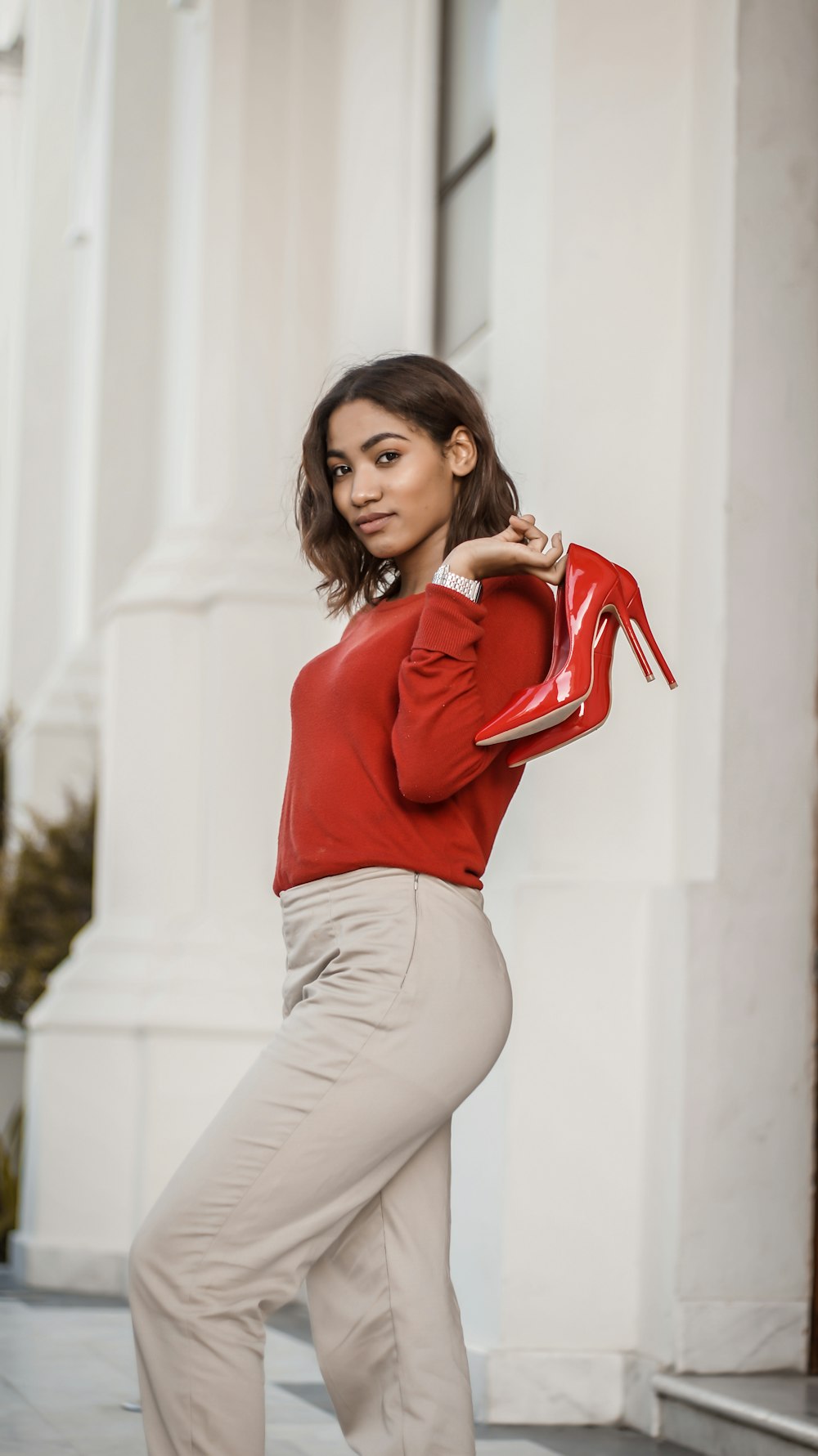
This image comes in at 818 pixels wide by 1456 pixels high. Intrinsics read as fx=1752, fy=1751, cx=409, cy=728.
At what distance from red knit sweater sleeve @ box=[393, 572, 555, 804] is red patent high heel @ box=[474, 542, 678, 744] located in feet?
0.12

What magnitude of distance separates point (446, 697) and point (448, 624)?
0.33 feet

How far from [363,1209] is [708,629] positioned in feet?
6.47

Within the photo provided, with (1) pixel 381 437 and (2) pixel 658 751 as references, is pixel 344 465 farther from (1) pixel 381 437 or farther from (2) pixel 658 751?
(2) pixel 658 751

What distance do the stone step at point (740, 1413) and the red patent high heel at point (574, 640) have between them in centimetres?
170

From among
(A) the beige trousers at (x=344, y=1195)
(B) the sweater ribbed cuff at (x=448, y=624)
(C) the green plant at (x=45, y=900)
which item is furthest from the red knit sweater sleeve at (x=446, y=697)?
(C) the green plant at (x=45, y=900)

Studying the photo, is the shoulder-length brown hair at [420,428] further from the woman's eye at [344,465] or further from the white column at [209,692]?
the white column at [209,692]

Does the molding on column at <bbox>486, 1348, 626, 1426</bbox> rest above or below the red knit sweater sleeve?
below

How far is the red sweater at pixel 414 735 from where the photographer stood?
7.39ft

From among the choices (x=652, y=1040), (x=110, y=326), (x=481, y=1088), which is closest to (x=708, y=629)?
(x=652, y=1040)

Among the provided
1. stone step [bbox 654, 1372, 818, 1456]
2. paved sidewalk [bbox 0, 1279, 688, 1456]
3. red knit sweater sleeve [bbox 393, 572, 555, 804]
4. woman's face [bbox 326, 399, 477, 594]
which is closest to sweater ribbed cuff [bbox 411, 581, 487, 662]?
red knit sweater sleeve [bbox 393, 572, 555, 804]

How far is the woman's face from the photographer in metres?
2.50

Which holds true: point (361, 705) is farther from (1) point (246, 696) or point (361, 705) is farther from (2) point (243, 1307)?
(1) point (246, 696)

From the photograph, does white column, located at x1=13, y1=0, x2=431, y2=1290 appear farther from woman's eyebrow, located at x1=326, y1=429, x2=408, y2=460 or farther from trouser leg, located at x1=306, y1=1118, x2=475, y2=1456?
woman's eyebrow, located at x1=326, y1=429, x2=408, y2=460

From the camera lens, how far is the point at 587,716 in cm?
235
